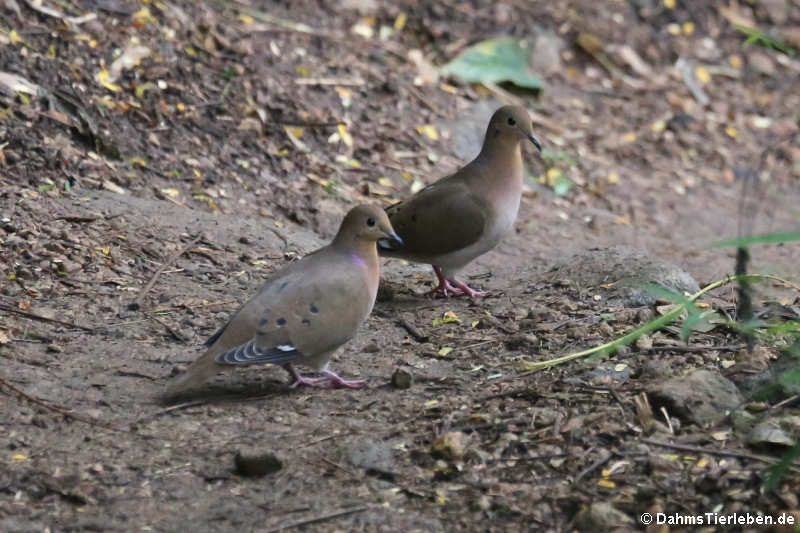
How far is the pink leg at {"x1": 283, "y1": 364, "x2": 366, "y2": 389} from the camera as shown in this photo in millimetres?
4613

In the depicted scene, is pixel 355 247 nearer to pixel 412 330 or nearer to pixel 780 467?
pixel 412 330

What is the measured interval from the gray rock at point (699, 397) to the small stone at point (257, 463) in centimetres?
133

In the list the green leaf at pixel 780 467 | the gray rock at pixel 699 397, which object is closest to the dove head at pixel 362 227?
the gray rock at pixel 699 397

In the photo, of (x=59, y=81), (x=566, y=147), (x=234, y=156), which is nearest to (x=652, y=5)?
(x=566, y=147)

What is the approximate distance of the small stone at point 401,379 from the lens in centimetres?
448

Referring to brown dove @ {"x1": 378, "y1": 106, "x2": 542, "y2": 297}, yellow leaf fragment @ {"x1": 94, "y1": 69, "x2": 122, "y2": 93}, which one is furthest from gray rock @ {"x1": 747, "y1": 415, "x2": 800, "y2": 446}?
yellow leaf fragment @ {"x1": 94, "y1": 69, "x2": 122, "y2": 93}

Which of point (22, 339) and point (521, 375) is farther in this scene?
point (22, 339)

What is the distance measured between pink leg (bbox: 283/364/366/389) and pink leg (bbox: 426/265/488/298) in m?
1.42

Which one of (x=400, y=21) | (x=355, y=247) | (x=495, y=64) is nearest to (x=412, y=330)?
(x=355, y=247)

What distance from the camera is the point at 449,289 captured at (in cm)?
603

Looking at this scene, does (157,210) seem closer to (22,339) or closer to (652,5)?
(22,339)

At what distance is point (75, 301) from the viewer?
5250mm

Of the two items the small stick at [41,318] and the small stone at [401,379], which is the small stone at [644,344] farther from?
the small stick at [41,318]

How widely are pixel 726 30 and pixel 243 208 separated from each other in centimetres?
674
